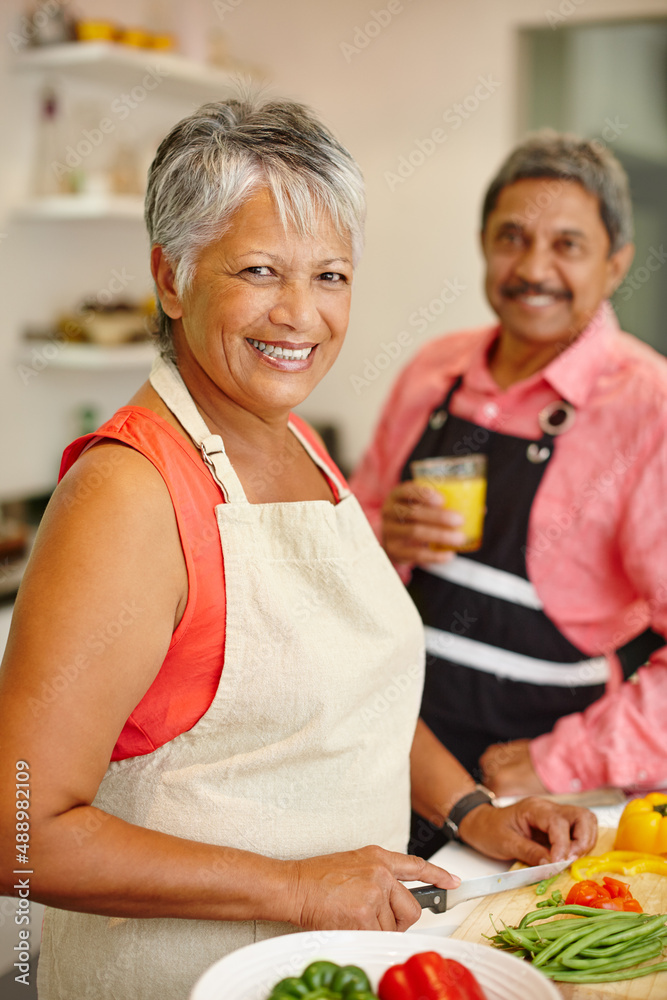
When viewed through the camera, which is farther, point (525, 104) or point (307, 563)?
point (525, 104)

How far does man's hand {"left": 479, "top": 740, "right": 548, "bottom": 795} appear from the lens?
60.8 inches

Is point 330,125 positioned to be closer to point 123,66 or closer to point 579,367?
point 123,66

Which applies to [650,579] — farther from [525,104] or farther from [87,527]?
[525,104]

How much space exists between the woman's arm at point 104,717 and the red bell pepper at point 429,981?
12 centimetres

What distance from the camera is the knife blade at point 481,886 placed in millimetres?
1081

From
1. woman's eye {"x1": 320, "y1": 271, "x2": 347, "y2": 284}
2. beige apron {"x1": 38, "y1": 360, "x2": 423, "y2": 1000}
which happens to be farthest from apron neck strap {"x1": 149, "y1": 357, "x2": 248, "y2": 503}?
woman's eye {"x1": 320, "y1": 271, "x2": 347, "y2": 284}

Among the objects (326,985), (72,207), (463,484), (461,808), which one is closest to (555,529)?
(463,484)

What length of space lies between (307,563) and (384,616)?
0.15 m

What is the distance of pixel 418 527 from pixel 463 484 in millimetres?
113

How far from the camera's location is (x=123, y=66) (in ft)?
9.70

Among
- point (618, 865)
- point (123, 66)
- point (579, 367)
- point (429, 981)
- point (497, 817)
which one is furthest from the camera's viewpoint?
point (123, 66)

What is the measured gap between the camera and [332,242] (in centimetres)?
111

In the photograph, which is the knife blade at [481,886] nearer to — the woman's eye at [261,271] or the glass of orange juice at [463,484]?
the glass of orange juice at [463,484]

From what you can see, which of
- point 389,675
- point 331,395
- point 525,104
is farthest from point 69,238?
point 389,675
